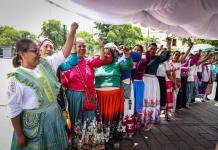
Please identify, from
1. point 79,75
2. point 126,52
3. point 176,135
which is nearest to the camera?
point 79,75

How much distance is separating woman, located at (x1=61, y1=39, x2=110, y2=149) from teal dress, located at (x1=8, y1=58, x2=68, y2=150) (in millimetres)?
1450

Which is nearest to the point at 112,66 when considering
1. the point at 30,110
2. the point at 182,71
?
the point at 30,110

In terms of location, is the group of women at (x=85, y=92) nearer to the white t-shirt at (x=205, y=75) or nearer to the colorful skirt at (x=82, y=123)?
the colorful skirt at (x=82, y=123)

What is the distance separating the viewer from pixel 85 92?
13.5 ft

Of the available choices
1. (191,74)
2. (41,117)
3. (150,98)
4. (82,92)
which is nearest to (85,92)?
(82,92)

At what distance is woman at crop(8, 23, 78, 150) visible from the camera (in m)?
2.42

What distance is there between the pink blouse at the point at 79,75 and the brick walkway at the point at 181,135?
154cm

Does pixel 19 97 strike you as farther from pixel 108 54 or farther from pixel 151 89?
pixel 151 89

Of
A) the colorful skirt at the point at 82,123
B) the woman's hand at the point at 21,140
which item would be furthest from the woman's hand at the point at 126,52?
the woman's hand at the point at 21,140

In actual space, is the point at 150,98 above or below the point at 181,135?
above

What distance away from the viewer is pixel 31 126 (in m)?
2.48

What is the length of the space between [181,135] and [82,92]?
2.78 meters

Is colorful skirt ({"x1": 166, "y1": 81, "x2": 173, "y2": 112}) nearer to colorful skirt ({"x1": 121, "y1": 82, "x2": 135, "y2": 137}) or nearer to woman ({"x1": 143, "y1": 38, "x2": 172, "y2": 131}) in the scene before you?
woman ({"x1": 143, "y1": 38, "x2": 172, "y2": 131})

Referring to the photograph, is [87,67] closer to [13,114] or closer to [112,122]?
[112,122]
